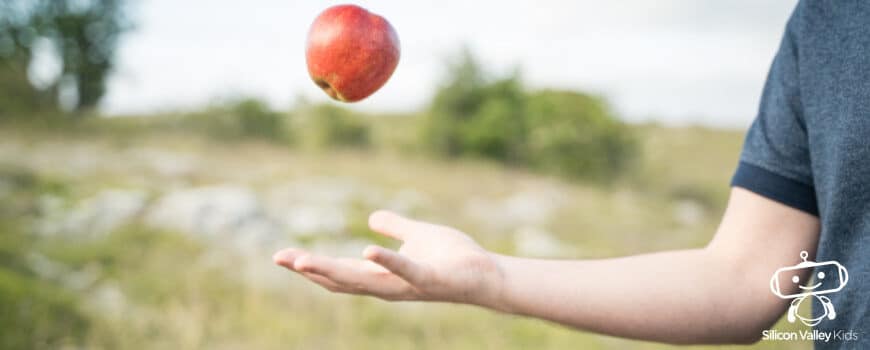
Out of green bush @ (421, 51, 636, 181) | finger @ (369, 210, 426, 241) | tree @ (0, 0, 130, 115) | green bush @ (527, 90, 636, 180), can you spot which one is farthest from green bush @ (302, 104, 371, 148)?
finger @ (369, 210, 426, 241)

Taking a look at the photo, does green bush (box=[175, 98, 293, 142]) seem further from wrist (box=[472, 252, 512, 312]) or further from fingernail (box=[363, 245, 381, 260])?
fingernail (box=[363, 245, 381, 260])

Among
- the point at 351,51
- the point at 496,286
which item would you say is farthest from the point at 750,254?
the point at 351,51

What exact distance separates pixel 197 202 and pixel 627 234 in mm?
4721

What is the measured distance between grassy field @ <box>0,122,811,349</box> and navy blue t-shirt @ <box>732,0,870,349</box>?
326 centimetres

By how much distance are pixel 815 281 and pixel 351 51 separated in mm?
754

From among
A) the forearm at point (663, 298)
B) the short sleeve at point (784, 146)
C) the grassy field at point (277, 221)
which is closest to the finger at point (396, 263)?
the forearm at point (663, 298)

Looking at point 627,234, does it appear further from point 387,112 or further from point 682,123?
point 387,112

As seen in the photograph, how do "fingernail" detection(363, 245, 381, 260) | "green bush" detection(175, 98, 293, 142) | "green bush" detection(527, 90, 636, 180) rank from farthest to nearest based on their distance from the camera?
"green bush" detection(175, 98, 293, 142)
"green bush" detection(527, 90, 636, 180)
"fingernail" detection(363, 245, 381, 260)

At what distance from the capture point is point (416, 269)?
0.80m

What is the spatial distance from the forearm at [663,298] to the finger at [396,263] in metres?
0.23

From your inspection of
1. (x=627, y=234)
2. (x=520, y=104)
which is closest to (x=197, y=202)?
(x=627, y=234)

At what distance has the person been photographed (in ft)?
2.79

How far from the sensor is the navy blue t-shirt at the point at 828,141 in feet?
2.78

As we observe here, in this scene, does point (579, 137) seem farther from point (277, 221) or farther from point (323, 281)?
point (323, 281)
